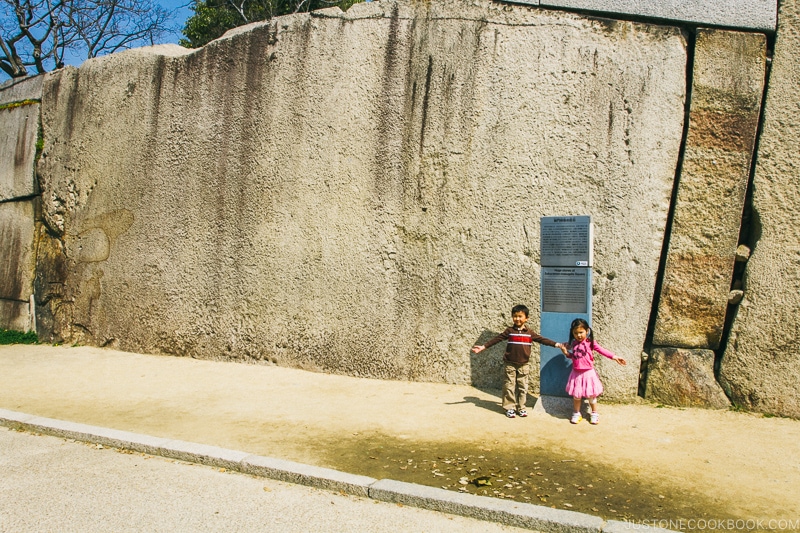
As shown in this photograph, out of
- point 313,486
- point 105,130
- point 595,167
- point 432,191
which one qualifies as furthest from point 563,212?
point 105,130

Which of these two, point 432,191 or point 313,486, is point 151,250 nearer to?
point 432,191

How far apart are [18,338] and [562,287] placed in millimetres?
7506

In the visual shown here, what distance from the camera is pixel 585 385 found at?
514cm

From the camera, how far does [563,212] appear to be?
231 inches

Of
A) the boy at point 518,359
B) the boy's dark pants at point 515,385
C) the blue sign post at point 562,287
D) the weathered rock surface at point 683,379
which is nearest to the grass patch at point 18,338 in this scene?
the boy at point 518,359

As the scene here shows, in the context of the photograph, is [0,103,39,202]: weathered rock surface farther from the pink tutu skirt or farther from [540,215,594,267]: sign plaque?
the pink tutu skirt

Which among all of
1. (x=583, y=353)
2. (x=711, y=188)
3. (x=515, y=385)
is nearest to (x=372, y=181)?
(x=515, y=385)

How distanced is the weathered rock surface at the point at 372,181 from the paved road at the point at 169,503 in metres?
2.80

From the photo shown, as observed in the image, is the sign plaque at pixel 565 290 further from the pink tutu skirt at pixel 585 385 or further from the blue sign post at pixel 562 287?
the pink tutu skirt at pixel 585 385

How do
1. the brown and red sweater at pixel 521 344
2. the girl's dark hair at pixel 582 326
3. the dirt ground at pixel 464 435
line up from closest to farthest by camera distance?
the dirt ground at pixel 464 435 → the girl's dark hair at pixel 582 326 → the brown and red sweater at pixel 521 344

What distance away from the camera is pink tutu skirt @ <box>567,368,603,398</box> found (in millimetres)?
5109

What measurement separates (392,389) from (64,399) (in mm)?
3039

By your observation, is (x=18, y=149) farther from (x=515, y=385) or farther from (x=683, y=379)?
(x=683, y=379)

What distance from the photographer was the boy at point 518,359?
5.33m
